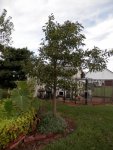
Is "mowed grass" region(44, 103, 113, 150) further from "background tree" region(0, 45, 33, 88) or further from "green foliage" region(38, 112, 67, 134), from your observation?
"background tree" region(0, 45, 33, 88)

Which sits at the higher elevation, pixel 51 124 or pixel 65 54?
pixel 65 54

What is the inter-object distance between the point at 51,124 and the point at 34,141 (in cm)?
137

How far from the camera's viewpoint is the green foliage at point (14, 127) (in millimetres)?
8672

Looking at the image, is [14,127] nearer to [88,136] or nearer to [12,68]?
[88,136]

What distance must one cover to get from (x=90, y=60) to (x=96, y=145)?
11.0 ft

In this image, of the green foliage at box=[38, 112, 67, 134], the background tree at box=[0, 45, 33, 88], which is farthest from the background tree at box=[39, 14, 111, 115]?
the background tree at box=[0, 45, 33, 88]

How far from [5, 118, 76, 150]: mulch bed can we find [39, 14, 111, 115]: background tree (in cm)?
142

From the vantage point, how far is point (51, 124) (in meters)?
11.6

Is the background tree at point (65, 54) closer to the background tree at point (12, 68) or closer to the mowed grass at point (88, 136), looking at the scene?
the mowed grass at point (88, 136)

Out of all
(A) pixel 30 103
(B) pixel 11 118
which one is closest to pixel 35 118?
(A) pixel 30 103

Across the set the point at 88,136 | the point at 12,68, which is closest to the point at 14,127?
the point at 88,136

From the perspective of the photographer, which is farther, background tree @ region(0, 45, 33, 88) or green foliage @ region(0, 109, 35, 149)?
background tree @ region(0, 45, 33, 88)

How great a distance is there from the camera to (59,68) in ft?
40.3

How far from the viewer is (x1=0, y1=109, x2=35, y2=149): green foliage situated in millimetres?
8672
